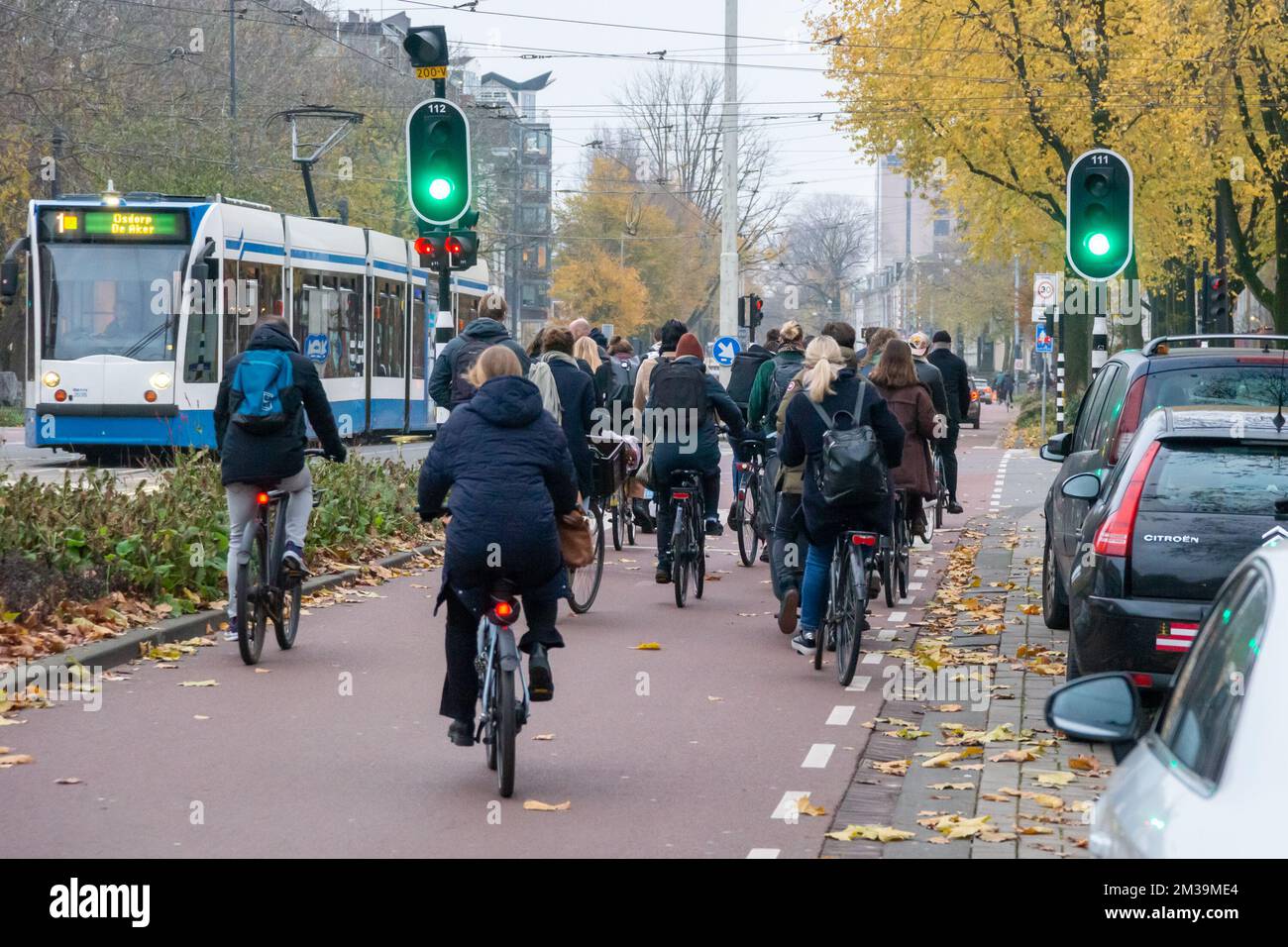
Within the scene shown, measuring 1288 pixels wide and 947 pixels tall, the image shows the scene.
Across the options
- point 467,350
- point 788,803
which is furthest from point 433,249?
point 788,803

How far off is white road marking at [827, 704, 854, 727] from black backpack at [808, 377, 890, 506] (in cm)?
122

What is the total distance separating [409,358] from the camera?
32.6 meters

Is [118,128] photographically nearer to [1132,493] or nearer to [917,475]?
[917,475]

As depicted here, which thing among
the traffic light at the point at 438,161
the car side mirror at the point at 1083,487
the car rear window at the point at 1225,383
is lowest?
the car side mirror at the point at 1083,487

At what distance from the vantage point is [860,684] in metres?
10.2

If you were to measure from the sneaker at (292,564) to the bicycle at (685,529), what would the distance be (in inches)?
126

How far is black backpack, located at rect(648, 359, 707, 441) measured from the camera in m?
13.3

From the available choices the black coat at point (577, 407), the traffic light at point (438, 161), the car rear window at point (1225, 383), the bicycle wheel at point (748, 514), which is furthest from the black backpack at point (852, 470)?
the bicycle wheel at point (748, 514)

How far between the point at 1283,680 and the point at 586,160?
8683 cm

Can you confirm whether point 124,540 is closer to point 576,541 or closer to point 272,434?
point 272,434

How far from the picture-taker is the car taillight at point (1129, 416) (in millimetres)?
10039

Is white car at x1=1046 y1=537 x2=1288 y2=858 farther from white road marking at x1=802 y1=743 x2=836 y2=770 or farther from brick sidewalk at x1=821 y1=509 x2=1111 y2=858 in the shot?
white road marking at x1=802 y1=743 x2=836 y2=770

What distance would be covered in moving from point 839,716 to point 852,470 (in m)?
1.49

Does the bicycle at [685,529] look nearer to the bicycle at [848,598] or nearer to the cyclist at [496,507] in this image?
the bicycle at [848,598]
